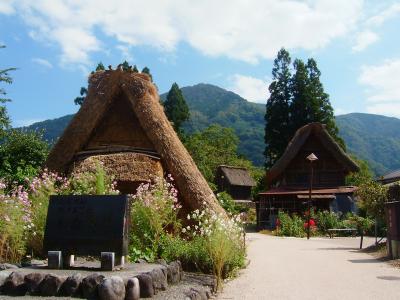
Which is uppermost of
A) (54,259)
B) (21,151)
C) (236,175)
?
(236,175)

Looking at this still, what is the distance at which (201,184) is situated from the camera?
1110 cm

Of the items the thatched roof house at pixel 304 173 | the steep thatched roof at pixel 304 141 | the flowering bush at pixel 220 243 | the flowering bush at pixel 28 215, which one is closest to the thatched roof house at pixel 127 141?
the flowering bush at pixel 28 215

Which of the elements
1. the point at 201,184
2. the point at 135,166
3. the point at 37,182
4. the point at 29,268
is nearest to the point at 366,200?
the point at 201,184

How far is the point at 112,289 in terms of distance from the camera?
562 cm

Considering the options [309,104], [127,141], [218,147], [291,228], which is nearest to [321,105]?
[309,104]

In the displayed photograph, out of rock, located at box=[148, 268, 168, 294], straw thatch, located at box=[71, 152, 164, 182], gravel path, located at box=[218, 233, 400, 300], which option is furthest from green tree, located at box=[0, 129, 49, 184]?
rock, located at box=[148, 268, 168, 294]

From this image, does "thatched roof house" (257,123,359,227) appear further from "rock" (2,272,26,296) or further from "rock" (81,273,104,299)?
"rock" (2,272,26,296)

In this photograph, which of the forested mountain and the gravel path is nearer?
the gravel path

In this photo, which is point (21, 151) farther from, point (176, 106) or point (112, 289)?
point (176, 106)

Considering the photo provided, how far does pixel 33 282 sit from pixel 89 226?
4.63 feet

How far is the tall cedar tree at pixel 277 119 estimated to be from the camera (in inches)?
1630

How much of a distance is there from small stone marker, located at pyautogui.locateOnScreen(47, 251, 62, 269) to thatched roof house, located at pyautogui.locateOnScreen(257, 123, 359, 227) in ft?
78.0

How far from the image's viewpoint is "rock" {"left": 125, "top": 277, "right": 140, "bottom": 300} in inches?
229

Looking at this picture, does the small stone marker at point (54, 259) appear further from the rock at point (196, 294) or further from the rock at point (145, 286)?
the rock at point (196, 294)
